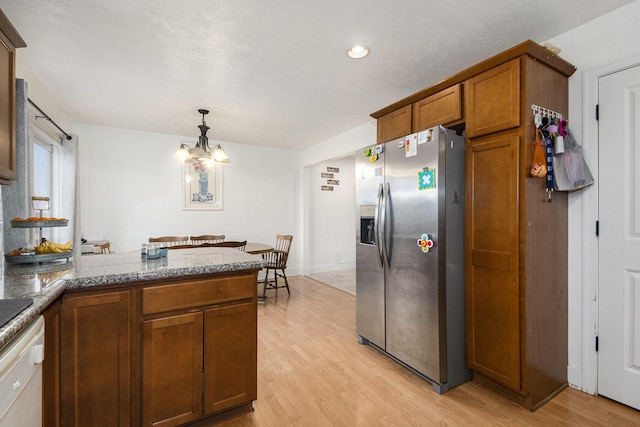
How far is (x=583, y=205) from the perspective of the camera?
2.07 meters

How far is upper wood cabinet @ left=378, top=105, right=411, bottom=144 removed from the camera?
262 centimetres

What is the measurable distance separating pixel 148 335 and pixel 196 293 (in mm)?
296

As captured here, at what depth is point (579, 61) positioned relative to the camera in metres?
2.07

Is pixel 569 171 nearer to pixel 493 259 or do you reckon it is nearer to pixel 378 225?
pixel 493 259

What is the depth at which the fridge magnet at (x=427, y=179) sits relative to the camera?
211cm

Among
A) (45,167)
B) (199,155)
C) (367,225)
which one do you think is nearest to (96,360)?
(367,225)

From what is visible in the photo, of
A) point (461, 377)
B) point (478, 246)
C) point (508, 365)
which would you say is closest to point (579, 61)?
point (478, 246)

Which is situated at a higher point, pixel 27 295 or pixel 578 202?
pixel 578 202

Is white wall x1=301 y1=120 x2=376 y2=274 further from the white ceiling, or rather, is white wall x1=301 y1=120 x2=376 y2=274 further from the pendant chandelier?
the white ceiling

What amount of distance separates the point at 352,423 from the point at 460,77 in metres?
2.42

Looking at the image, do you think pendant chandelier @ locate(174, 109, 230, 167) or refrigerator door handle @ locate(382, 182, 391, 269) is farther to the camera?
pendant chandelier @ locate(174, 109, 230, 167)

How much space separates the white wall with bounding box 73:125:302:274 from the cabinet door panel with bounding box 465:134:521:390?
402 centimetres

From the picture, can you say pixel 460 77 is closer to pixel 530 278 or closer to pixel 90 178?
pixel 530 278

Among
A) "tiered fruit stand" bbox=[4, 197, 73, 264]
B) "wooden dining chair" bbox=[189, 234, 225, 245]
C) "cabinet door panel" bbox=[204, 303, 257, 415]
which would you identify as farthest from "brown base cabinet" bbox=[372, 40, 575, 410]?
"wooden dining chair" bbox=[189, 234, 225, 245]
